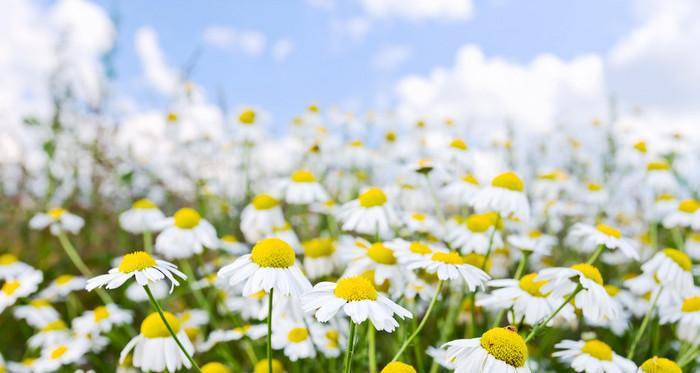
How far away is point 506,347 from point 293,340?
0.93 m

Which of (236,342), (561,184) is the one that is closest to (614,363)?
(236,342)

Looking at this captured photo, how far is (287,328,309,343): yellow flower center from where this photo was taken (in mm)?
2096

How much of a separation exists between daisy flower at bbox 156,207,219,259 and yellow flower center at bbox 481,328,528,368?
1.28 metres

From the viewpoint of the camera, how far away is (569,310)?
1822mm

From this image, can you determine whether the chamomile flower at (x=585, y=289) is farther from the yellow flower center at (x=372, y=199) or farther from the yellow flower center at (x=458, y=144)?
the yellow flower center at (x=458, y=144)

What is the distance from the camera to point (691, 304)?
2.15 meters

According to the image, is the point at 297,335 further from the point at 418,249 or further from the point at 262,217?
the point at 262,217

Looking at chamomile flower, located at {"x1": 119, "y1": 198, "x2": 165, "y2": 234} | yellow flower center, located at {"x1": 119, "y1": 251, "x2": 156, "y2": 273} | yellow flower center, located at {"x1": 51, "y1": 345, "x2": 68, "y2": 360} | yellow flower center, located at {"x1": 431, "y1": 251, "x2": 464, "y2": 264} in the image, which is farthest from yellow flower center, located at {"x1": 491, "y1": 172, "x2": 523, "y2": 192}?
yellow flower center, located at {"x1": 51, "y1": 345, "x2": 68, "y2": 360}

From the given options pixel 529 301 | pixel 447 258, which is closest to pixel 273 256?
pixel 447 258

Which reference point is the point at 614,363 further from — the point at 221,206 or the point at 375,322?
the point at 221,206

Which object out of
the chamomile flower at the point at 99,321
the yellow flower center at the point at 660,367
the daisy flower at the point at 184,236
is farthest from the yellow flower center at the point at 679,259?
the chamomile flower at the point at 99,321

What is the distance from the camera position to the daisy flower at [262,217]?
2688 mm

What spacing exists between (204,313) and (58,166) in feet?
10.2

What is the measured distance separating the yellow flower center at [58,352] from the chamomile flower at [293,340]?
0.83 m
